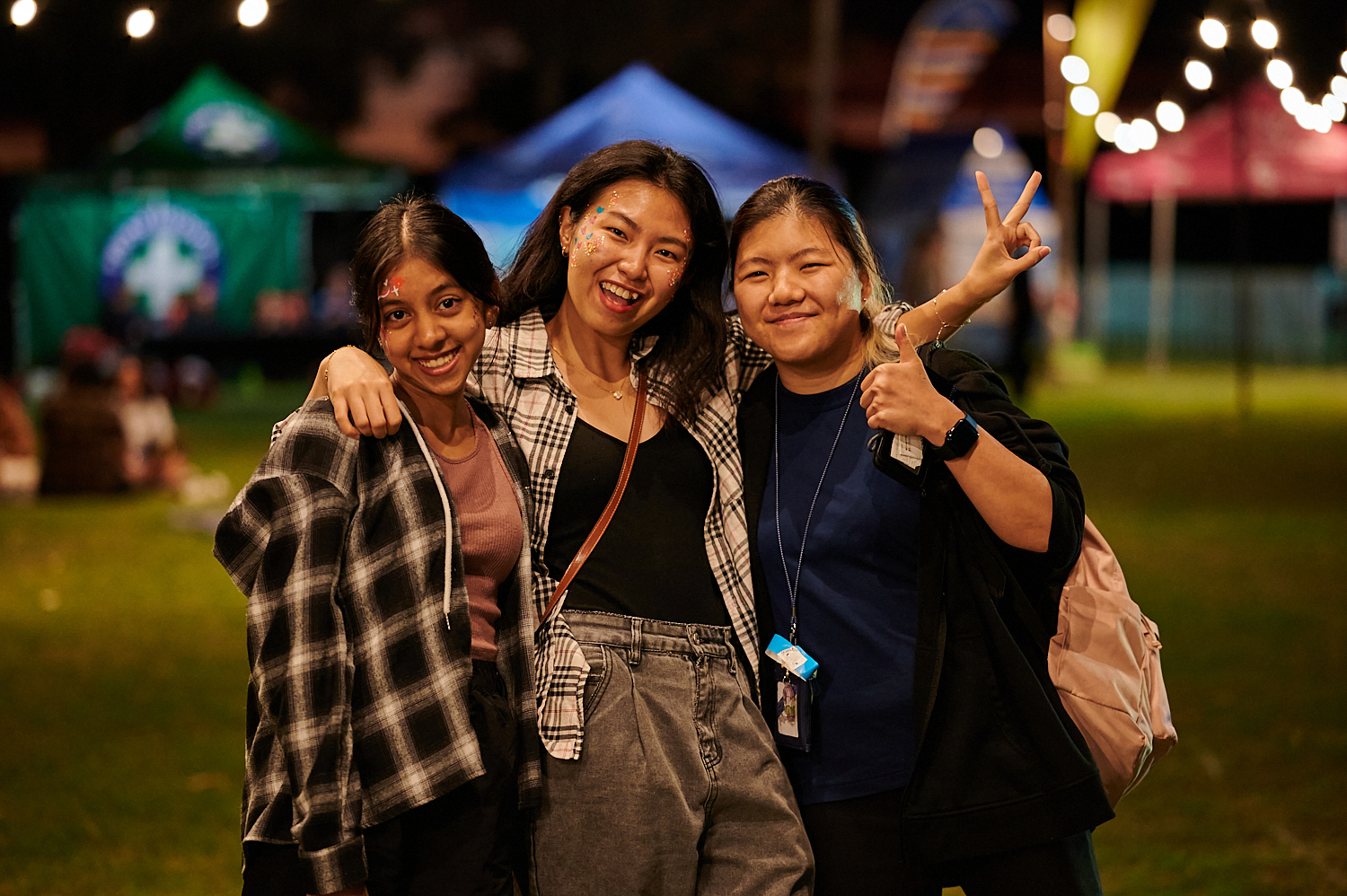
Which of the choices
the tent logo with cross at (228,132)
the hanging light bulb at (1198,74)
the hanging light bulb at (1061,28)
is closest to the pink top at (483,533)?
the hanging light bulb at (1198,74)

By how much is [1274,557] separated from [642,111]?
30.7ft

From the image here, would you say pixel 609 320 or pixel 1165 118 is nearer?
pixel 609 320

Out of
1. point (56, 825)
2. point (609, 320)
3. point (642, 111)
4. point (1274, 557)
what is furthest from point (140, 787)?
point (642, 111)

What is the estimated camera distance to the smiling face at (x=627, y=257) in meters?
3.04

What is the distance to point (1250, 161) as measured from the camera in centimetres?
2517

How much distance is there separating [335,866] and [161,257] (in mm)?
21348

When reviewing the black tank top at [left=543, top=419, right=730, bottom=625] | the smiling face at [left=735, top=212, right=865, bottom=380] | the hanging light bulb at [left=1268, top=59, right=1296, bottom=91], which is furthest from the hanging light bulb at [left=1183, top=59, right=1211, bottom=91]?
the black tank top at [left=543, top=419, right=730, bottom=625]

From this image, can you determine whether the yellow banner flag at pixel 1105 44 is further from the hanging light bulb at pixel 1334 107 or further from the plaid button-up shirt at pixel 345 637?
the plaid button-up shirt at pixel 345 637

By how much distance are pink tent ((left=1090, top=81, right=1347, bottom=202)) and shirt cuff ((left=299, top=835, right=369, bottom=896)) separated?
25.3 m

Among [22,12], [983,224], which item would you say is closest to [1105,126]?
[983,224]

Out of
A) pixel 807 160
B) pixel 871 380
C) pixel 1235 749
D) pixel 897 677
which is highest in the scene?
pixel 807 160

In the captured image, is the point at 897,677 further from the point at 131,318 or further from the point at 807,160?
the point at 131,318

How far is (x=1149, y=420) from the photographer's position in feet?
53.5

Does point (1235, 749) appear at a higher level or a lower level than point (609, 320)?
lower
